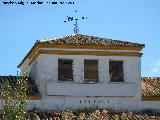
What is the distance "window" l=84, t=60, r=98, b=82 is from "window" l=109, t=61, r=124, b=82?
0.81 metres

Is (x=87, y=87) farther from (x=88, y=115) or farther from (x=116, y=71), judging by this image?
(x=88, y=115)

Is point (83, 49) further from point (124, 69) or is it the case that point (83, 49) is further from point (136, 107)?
point (136, 107)

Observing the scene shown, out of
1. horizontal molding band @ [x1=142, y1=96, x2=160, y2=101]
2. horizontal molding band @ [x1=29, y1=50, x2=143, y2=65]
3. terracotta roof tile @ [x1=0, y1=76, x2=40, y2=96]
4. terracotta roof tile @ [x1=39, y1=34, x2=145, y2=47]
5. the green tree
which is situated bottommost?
the green tree

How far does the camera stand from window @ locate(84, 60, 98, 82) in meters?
25.3

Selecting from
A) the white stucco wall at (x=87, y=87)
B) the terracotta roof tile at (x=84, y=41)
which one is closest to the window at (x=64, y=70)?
the white stucco wall at (x=87, y=87)

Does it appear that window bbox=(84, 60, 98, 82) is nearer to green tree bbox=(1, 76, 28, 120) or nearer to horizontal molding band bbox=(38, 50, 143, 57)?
horizontal molding band bbox=(38, 50, 143, 57)

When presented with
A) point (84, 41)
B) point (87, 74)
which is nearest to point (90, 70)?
point (87, 74)

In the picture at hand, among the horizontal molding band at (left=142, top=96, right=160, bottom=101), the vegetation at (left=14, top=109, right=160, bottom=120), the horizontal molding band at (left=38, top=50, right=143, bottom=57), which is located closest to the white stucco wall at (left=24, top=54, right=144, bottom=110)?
the horizontal molding band at (left=38, top=50, right=143, bottom=57)

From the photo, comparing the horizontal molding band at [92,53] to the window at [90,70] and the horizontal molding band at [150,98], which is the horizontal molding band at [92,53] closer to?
the window at [90,70]

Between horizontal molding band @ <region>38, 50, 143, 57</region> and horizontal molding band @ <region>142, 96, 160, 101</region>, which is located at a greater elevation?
horizontal molding band @ <region>38, 50, 143, 57</region>

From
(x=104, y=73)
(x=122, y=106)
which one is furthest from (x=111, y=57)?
(x=122, y=106)

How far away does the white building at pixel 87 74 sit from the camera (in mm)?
24734

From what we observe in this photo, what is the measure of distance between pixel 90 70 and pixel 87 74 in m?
0.28

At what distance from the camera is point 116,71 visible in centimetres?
2575
